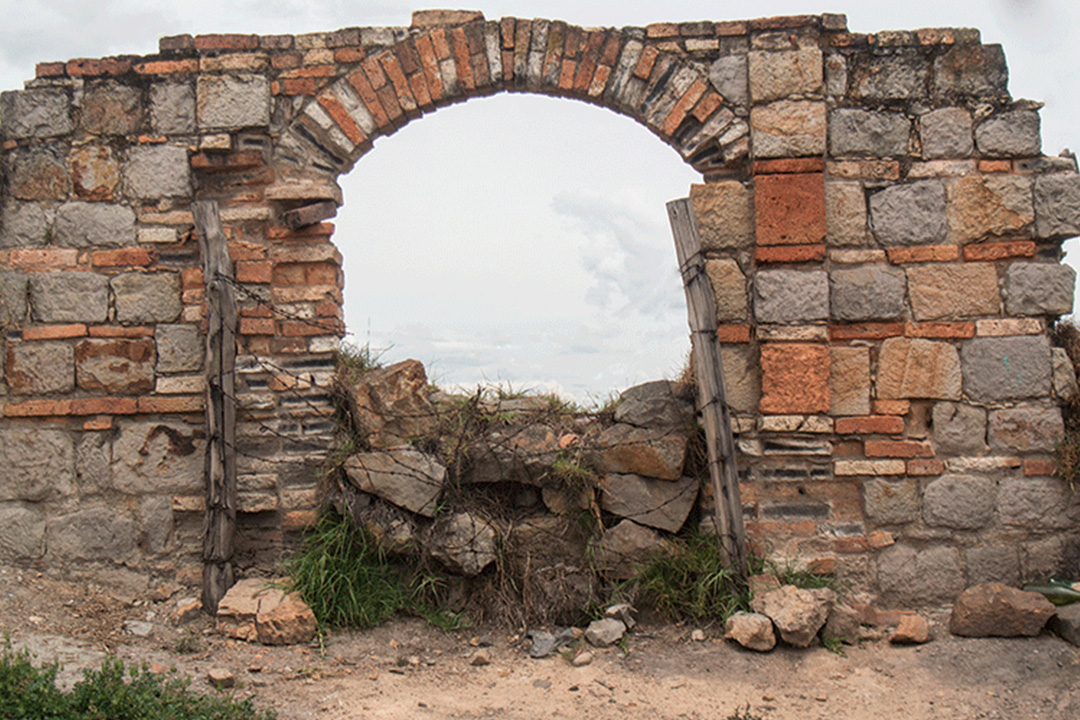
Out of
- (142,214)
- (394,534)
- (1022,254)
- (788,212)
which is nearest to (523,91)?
(788,212)

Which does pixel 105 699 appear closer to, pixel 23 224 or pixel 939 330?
pixel 23 224

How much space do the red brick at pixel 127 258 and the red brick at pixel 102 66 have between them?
105 centimetres

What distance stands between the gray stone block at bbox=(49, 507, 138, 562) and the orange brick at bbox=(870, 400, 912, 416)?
13.6 feet

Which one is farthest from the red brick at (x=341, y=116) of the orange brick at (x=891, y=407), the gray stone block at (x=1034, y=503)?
the gray stone block at (x=1034, y=503)

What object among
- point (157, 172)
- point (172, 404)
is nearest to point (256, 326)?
point (172, 404)

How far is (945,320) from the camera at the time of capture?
4430 mm

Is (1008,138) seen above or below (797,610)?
above

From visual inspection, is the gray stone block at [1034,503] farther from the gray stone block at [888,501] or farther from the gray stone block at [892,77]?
the gray stone block at [892,77]

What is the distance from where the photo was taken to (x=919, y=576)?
4383 mm

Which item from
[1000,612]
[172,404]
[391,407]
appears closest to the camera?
[1000,612]

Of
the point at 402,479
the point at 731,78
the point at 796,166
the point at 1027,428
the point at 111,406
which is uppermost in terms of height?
the point at 731,78

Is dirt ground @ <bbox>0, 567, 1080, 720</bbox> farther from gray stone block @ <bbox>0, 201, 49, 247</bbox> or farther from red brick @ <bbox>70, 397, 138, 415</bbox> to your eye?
gray stone block @ <bbox>0, 201, 49, 247</bbox>

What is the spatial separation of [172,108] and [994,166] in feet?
15.2

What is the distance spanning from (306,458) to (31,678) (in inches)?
66.9
